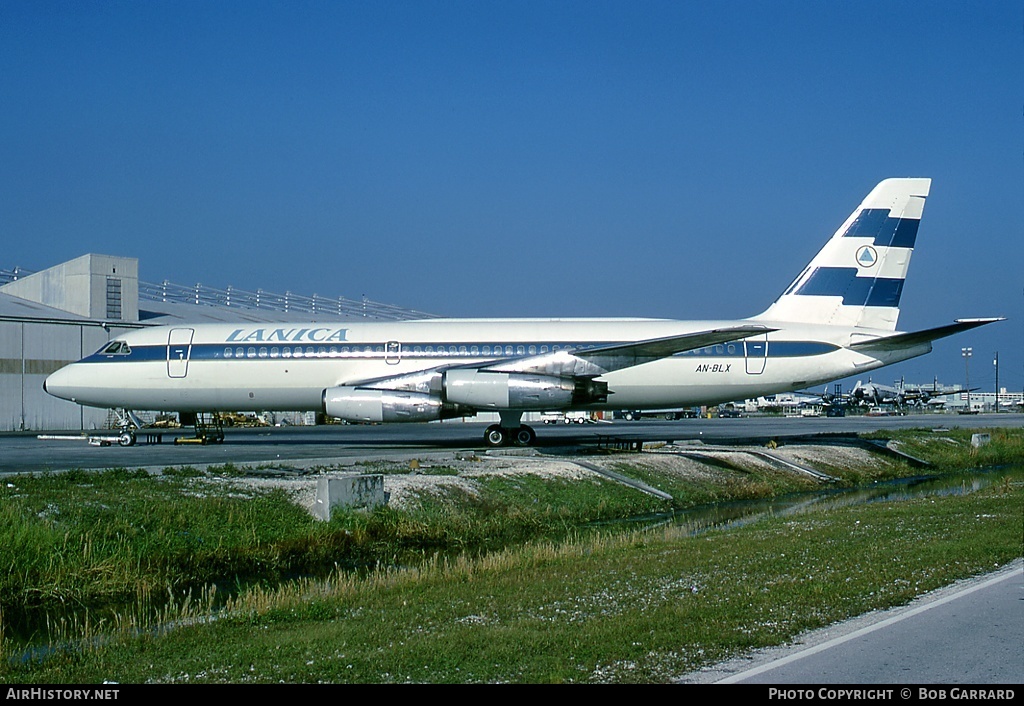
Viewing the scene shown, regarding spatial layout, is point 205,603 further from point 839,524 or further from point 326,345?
point 326,345

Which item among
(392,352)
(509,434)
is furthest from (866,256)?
(392,352)

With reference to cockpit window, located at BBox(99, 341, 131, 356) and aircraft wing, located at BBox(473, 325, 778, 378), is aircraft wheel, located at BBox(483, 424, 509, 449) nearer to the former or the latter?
aircraft wing, located at BBox(473, 325, 778, 378)

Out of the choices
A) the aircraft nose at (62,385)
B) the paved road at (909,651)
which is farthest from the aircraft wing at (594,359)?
the paved road at (909,651)

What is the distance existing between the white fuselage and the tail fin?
749 millimetres

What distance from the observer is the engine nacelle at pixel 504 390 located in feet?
91.9

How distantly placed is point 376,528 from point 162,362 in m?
16.7

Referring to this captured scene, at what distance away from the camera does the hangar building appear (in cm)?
5150

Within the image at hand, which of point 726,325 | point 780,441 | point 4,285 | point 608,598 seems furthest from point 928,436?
point 4,285

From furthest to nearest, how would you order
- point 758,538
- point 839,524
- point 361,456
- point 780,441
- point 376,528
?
point 780,441
point 361,456
point 376,528
point 839,524
point 758,538

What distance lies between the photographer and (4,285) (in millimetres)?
67312

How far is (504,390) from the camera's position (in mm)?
28016

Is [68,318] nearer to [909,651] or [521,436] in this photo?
[521,436]

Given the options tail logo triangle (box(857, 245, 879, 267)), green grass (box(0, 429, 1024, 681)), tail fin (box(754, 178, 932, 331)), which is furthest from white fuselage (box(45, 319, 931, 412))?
green grass (box(0, 429, 1024, 681))

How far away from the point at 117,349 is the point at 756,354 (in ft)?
69.1
